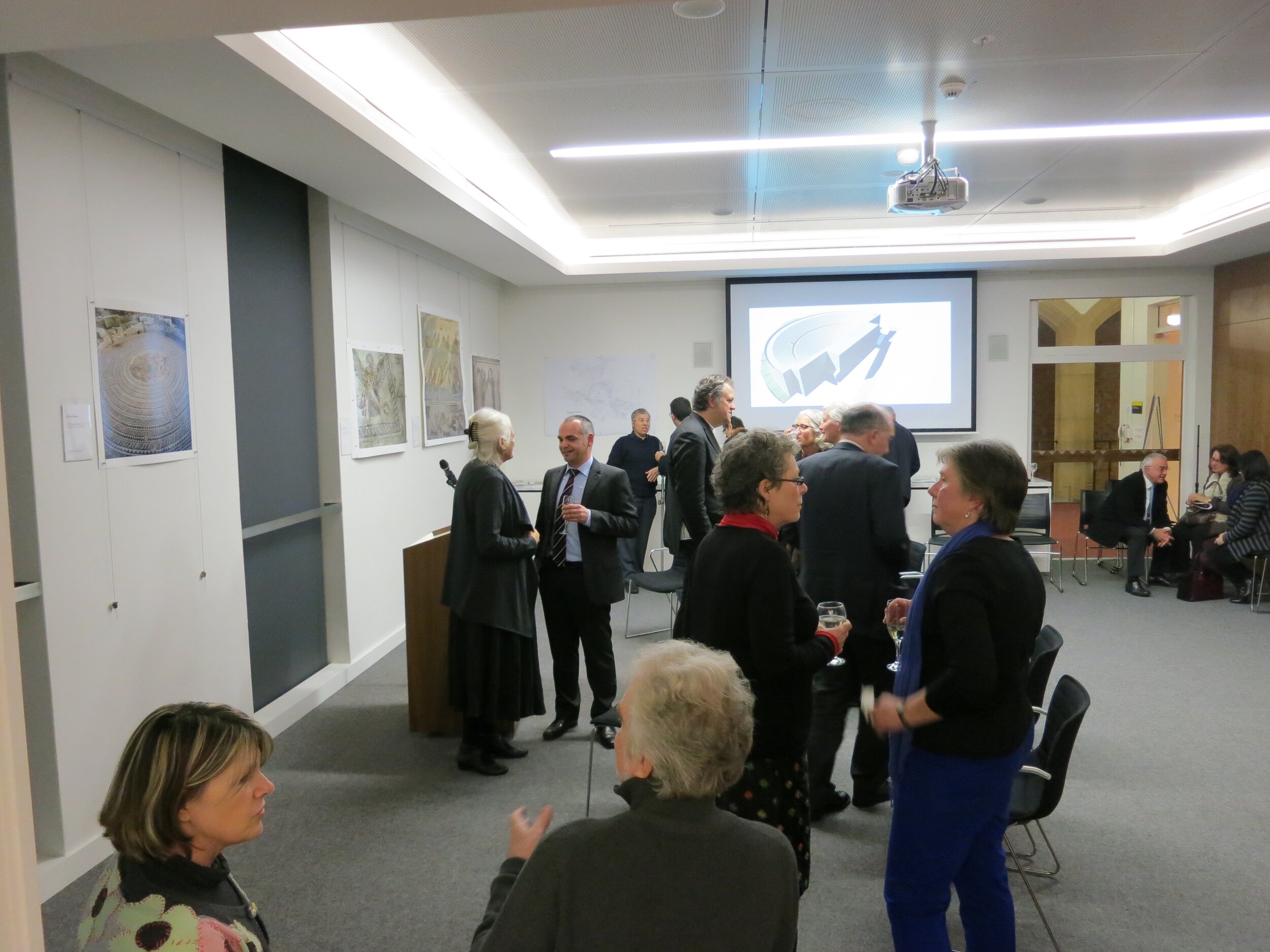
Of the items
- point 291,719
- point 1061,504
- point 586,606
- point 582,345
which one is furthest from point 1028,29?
point 1061,504

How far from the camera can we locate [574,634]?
4254 millimetres

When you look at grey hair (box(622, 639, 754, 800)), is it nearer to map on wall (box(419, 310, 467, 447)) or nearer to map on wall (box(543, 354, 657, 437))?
map on wall (box(419, 310, 467, 447))

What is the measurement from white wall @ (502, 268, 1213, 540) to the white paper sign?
5.93m

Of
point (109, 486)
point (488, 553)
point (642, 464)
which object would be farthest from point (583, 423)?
point (642, 464)

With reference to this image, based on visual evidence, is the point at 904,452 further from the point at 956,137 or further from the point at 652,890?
the point at 652,890

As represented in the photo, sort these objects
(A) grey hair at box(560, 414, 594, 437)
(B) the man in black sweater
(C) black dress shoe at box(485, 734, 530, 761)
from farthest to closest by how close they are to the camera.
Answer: (B) the man in black sweater → (A) grey hair at box(560, 414, 594, 437) → (C) black dress shoe at box(485, 734, 530, 761)

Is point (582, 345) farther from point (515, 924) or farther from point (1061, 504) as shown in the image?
point (515, 924)

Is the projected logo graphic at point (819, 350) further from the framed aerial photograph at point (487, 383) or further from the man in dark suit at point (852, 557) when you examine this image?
the man in dark suit at point (852, 557)

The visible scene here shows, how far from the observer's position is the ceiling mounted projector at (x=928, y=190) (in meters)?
4.65

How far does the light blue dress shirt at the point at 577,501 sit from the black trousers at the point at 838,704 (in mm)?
1261

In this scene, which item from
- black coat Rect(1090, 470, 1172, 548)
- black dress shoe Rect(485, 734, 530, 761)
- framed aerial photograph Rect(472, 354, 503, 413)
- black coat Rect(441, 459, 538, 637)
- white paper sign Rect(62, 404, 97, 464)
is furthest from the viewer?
framed aerial photograph Rect(472, 354, 503, 413)

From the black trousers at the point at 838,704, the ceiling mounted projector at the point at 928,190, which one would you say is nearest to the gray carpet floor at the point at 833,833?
the black trousers at the point at 838,704

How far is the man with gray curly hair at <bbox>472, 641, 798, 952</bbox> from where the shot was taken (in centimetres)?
115

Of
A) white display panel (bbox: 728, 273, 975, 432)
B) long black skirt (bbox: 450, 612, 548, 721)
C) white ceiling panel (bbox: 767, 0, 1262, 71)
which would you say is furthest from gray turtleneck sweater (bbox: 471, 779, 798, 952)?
white display panel (bbox: 728, 273, 975, 432)
